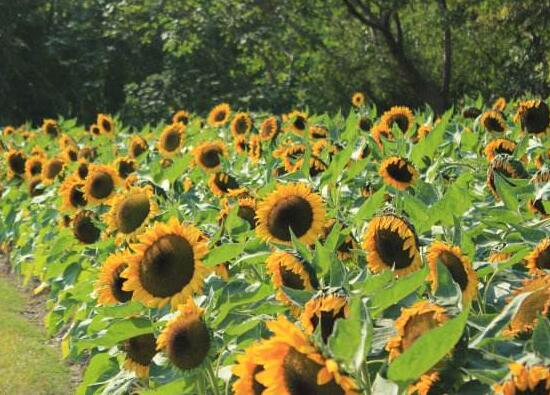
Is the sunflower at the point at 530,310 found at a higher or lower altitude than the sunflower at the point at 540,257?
higher

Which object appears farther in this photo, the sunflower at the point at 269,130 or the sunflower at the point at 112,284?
the sunflower at the point at 269,130

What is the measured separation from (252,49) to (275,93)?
1703 mm

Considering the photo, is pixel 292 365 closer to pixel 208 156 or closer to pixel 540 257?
pixel 540 257

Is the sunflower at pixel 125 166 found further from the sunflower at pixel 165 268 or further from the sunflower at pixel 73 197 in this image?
the sunflower at pixel 165 268

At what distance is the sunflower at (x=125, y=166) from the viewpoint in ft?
17.9

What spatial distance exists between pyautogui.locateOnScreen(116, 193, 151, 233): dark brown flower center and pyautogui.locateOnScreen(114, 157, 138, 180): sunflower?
5.50 feet

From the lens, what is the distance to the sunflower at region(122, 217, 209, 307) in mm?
2680

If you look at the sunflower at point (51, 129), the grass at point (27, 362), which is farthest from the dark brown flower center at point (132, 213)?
the sunflower at point (51, 129)

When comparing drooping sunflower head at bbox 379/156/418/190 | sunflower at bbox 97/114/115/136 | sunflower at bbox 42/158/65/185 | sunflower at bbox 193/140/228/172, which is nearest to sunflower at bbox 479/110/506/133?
drooping sunflower head at bbox 379/156/418/190

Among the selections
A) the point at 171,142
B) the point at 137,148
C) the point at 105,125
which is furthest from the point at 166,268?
the point at 105,125

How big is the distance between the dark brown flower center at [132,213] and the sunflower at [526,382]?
2.52 metres

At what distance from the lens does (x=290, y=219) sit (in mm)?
2977

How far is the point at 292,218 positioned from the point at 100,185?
2.07 metres

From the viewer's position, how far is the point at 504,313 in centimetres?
166
